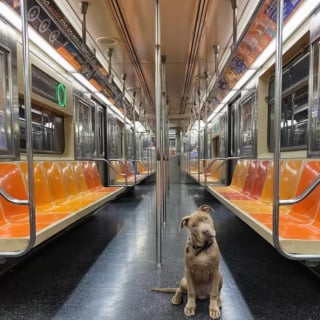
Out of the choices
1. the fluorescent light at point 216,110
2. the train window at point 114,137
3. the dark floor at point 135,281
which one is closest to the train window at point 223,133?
the fluorescent light at point 216,110

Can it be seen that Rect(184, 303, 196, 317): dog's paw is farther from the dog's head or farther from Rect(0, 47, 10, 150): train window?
Rect(0, 47, 10, 150): train window

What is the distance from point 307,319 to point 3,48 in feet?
10.9

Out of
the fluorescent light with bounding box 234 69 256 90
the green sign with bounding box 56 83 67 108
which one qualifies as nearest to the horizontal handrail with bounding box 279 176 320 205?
the fluorescent light with bounding box 234 69 256 90

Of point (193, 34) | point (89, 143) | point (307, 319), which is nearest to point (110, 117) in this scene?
point (89, 143)

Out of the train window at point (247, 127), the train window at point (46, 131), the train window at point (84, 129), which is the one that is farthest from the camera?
the train window at point (84, 129)

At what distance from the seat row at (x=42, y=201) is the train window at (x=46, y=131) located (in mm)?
435

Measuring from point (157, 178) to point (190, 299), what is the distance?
109 cm

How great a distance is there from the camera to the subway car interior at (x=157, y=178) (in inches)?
61.0

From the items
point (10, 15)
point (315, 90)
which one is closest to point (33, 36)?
point (10, 15)

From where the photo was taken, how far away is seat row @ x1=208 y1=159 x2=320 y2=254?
4.61 ft

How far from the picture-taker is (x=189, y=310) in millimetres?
1535

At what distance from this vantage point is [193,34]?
12.9 feet

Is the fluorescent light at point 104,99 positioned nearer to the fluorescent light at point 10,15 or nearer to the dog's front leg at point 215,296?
the fluorescent light at point 10,15

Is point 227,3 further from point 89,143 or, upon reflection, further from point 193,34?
point 89,143
